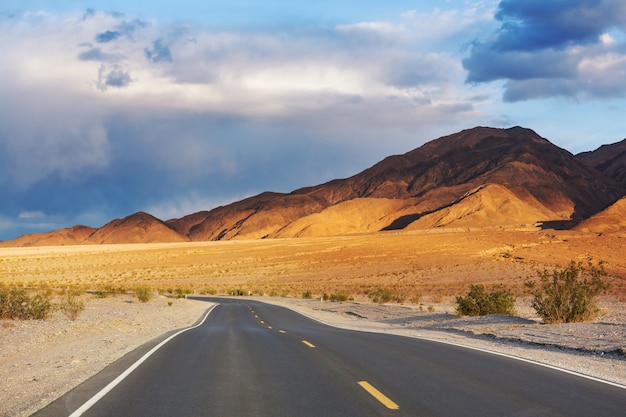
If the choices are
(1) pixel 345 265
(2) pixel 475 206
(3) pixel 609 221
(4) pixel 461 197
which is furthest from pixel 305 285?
(4) pixel 461 197

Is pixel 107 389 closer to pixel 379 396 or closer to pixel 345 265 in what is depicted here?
pixel 379 396

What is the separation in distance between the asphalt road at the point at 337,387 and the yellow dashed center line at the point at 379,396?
1 cm

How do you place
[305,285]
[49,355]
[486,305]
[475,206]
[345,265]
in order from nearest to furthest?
[49,355] < [486,305] < [305,285] < [345,265] < [475,206]

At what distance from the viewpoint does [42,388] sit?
32.8 ft

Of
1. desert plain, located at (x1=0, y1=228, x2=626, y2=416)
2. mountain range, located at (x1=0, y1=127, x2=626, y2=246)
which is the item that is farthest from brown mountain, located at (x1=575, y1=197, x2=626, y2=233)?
desert plain, located at (x1=0, y1=228, x2=626, y2=416)

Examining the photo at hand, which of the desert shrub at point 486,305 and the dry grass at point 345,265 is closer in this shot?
the desert shrub at point 486,305

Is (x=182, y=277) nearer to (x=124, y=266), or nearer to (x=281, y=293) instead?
(x=124, y=266)

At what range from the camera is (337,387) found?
31.8ft

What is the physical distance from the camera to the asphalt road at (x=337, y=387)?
26.5 feet

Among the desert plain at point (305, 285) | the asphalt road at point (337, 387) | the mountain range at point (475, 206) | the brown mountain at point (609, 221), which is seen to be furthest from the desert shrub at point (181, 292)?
the brown mountain at point (609, 221)

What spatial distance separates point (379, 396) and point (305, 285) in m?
68.5

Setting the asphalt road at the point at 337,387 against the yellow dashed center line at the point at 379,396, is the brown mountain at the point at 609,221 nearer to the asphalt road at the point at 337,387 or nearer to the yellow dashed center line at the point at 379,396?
the asphalt road at the point at 337,387

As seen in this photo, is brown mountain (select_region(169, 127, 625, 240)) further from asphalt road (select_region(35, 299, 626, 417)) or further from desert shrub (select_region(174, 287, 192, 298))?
asphalt road (select_region(35, 299, 626, 417))

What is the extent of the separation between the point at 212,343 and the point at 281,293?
52.9 m
